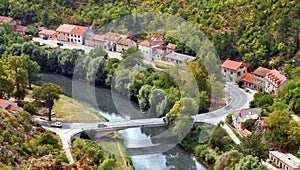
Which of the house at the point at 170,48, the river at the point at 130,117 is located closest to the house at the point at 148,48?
the house at the point at 170,48

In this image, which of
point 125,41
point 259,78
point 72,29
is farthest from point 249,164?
point 72,29

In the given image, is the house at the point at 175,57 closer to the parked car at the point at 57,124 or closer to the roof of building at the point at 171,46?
the roof of building at the point at 171,46

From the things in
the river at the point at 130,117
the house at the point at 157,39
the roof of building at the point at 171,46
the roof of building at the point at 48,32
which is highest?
the house at the point at 157,39

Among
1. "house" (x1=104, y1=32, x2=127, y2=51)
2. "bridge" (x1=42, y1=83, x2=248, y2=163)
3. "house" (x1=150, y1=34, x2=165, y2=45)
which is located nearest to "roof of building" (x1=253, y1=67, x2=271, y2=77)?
"bridge" (x1=42, y1=83, x2=248, y2=163)

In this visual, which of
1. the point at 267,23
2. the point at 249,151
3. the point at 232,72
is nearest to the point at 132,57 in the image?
the point at 232,72

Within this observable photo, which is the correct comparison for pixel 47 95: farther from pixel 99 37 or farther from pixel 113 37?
pixel 99 37

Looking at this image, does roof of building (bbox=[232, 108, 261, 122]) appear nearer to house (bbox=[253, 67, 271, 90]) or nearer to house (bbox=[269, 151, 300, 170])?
house (bbox=[269, 151, 300, 170])

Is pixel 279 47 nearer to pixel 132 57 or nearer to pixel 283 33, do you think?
pixel 283 33
